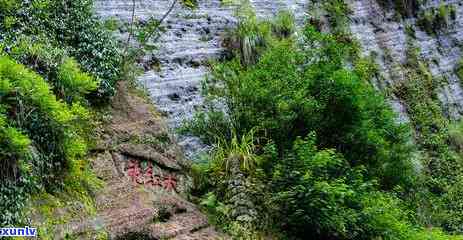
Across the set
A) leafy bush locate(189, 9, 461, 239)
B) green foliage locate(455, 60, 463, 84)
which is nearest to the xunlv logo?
leafy bush locate(189, 9, 461, 239)

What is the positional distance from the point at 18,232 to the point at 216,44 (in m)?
6.81

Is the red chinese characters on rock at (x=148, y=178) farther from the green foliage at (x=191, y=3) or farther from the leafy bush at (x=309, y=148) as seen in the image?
the green foliage at (x=191, y=3)

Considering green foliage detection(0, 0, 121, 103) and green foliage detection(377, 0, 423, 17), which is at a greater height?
green foliage detection(0, 0, 121, 103)

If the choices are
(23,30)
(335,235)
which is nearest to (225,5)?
(23,30)

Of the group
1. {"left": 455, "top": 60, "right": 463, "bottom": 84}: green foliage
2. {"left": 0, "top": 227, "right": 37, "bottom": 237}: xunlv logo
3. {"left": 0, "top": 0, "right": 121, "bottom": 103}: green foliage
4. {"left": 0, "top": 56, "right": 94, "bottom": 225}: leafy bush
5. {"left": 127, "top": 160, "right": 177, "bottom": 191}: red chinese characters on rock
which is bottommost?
{"left": 455, "top": 60, "right": 463, "bottom": 84}: green foliage

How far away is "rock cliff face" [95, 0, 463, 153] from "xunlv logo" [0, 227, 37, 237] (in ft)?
12.4

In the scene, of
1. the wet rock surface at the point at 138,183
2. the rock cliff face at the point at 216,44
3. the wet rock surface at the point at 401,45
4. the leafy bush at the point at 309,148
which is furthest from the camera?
the wet rock surface at the point at 401,45

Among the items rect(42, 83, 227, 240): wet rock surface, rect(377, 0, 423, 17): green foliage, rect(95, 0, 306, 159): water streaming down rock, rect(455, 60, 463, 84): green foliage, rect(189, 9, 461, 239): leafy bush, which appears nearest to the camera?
rect(42, 83, 227, 240): wet rock surface

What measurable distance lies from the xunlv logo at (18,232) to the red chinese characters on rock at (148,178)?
2.06 meters

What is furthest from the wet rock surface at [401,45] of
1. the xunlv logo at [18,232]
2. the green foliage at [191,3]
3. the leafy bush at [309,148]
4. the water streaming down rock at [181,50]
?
the xunlv logo at [18,232]

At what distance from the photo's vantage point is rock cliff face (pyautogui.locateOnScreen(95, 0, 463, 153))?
9836 mm

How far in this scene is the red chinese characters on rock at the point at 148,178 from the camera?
7.34 meters

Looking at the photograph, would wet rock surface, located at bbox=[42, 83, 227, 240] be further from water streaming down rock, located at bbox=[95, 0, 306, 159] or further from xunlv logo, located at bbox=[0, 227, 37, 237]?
water streaming down rock, located at bbox=[95, 0, 306, 159]

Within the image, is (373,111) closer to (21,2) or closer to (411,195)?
(411,195)
